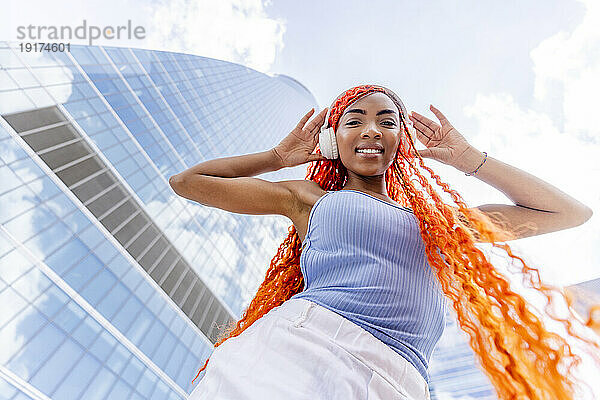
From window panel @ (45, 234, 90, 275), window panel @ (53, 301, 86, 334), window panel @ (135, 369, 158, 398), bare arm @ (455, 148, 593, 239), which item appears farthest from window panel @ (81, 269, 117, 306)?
bare arm @ (455, 148, 593, 239)

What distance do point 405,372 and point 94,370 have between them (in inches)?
765

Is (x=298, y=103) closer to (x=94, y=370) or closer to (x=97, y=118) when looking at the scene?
(x=97, y=118)

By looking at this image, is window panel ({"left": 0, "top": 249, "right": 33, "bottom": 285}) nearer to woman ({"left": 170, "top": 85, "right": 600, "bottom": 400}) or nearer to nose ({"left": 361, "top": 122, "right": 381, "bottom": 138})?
woman ({"left": 170, "top": 85, "right": 600, "bottom": 400})

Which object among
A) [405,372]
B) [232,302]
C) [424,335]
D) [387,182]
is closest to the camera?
[405,372]

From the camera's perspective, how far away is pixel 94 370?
16.9 m

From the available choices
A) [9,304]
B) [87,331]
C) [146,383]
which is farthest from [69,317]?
[146,383]

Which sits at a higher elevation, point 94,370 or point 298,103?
point 94,370

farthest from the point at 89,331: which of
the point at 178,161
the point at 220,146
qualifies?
the point at 220,146

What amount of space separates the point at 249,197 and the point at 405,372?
4.06ft

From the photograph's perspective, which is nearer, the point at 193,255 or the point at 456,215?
the point at 456,215

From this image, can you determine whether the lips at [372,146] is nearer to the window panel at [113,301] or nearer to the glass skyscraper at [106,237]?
the glass skyscraper at [106,237]

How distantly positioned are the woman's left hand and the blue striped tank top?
1.42 feet

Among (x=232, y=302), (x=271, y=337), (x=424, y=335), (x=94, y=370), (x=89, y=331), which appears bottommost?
(x=232, y=302)

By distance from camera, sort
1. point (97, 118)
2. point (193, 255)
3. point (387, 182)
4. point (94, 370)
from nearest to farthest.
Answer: point (387, 182)
point (94, 370)
point (97, 118)
point (193, 255)
